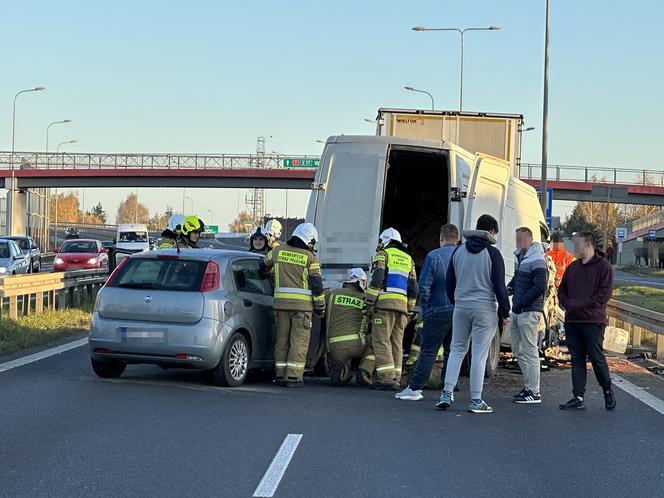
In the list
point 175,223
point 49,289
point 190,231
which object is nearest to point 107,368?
point 190,231

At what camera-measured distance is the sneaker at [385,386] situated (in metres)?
11.2

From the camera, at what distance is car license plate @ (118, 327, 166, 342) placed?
1061 centimetres

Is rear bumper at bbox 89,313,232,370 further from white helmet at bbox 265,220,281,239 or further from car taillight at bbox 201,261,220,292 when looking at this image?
white helmet at bbox 265,220,281,239

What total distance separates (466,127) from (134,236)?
35.2m

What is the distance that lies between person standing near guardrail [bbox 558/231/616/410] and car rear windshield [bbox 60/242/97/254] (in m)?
26.1

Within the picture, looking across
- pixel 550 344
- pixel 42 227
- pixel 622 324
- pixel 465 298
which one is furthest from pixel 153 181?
pixel 465 298

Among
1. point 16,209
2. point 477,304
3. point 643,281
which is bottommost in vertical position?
point 643,281

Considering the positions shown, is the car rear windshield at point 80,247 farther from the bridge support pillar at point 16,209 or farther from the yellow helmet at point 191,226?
the bridge support pillar at point 16,209

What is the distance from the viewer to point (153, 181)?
209ft

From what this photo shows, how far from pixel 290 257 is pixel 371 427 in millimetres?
3098

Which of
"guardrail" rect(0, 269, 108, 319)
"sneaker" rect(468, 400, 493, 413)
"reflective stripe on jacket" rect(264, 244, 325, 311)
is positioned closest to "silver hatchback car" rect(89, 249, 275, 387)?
"reflective stripe on jacket" rect(264, 244, 325, 311)

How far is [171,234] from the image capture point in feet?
48.6

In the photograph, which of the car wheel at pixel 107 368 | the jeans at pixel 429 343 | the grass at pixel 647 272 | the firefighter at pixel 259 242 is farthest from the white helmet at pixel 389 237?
the grass at pixel 647 272

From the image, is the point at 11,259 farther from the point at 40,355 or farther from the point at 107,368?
the point at 107,368
